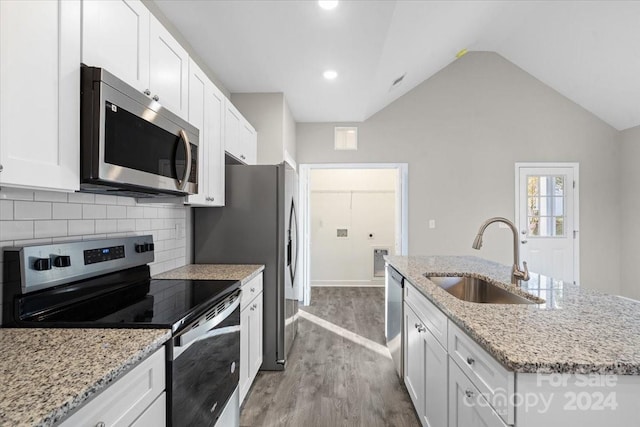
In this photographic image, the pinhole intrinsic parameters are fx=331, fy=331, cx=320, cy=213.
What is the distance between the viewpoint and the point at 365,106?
4.27 metres

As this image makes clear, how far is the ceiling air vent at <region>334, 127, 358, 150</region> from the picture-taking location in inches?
195

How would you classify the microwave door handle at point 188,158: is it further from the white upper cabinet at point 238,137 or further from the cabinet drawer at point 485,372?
the cabinet drawer at point 485,372

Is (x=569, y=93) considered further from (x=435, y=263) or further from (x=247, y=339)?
(x=247, y=339)

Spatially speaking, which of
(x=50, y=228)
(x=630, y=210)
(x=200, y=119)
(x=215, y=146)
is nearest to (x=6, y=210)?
(x=50, y=228)

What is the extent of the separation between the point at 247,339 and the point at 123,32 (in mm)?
1776

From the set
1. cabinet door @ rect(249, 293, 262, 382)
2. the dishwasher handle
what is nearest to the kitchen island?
the dishwasher handle

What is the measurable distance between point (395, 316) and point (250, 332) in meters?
1.09

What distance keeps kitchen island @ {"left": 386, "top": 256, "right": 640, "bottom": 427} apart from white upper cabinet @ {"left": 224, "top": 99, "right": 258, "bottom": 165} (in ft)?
6.34

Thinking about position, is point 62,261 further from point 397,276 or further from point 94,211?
point 397,276

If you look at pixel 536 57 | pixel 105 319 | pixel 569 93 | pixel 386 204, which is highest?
pixel 536 57

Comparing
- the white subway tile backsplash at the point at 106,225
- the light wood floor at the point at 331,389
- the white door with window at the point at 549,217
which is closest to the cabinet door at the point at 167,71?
the white subway tile backsplash at the point at 106,225

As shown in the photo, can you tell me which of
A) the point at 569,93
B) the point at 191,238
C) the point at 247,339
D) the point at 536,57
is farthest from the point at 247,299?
the point at 569,93

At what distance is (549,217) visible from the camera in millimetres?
4820

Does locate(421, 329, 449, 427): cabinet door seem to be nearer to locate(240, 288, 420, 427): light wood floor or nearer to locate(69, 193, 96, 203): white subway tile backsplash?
locate(240, 288, 420, 427): light wood floor
